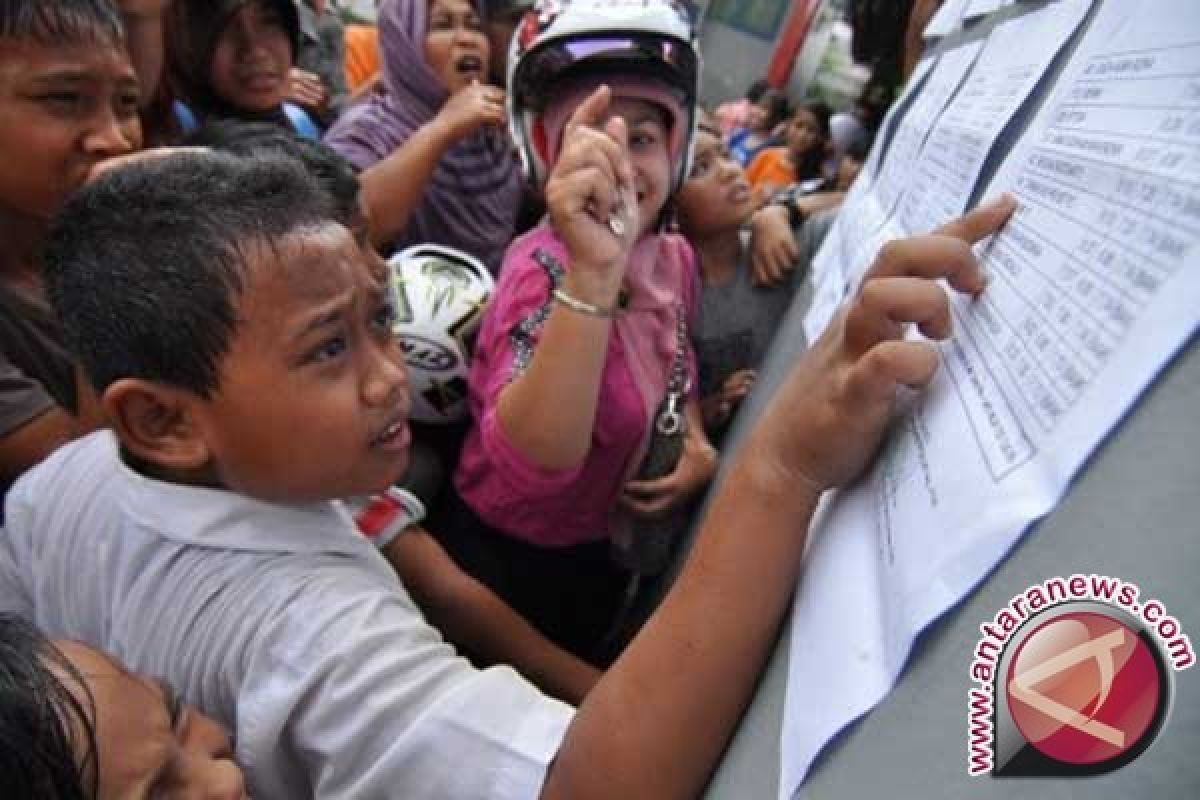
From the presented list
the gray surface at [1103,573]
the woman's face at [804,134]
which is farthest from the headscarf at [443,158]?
the woman's face at [804,134]

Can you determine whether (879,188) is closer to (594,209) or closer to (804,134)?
(594,209)

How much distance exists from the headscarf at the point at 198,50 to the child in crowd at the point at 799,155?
8.77ft

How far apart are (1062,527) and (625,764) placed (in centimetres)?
31

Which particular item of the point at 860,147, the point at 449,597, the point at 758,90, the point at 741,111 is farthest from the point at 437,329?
the point at 758,90

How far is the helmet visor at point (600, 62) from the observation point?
1.00 meters

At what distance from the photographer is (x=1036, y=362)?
13.7 inches

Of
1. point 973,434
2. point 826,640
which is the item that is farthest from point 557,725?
point 973,434

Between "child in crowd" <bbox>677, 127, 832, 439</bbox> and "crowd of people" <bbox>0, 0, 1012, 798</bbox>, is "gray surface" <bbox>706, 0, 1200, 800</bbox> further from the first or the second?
"child in crowd" <bbox>677, 127, 832, 439</bbox>

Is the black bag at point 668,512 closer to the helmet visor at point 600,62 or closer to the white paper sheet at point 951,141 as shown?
the white paper sheet at point 951,141

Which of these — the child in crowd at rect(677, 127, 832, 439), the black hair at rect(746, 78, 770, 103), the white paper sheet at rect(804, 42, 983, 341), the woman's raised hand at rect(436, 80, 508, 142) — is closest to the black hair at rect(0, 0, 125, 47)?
the woman's raised hand at rect(436, 80, 508, 142)

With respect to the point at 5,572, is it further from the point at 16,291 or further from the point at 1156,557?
the point at 1156,557

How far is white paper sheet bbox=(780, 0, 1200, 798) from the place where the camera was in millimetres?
300

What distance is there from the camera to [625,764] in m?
0.49

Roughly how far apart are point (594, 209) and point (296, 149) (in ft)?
1.43
